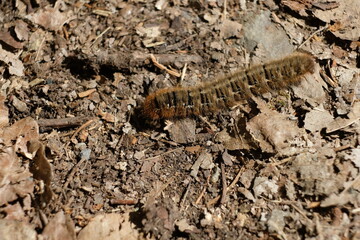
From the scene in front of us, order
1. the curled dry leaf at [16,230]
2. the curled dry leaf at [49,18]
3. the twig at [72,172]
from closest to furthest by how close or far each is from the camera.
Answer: the curled dry leaf at [16,230] → the twig at [72,172] → the curled dry leaf at [49,18]

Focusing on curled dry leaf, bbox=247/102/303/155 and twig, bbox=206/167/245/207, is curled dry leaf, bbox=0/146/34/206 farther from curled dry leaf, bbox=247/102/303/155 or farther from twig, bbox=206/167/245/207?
curled dry leaf, bbox=247/102/303/155

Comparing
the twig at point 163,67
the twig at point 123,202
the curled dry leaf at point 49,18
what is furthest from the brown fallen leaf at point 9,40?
the twig at point 123,202

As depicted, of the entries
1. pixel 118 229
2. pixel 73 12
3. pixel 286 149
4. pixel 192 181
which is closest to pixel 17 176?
pixel 118 229

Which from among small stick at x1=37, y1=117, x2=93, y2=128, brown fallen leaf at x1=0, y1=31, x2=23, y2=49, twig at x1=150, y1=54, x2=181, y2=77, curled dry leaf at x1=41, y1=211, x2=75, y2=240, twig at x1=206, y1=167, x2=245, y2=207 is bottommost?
curled dry leaf at x1=41, y1=211, x2=75, y2=240

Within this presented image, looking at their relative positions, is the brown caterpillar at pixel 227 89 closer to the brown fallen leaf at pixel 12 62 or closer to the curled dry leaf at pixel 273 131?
the curled dry leaf at pixel 273 131

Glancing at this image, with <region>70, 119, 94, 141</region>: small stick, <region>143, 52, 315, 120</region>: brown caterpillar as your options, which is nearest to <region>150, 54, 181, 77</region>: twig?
<region>143, 52, 315, 120</region>: brown caterpillar

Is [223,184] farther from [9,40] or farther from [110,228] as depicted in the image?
[9,40]

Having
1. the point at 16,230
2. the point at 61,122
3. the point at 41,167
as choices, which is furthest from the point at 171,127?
the point at 16,230
